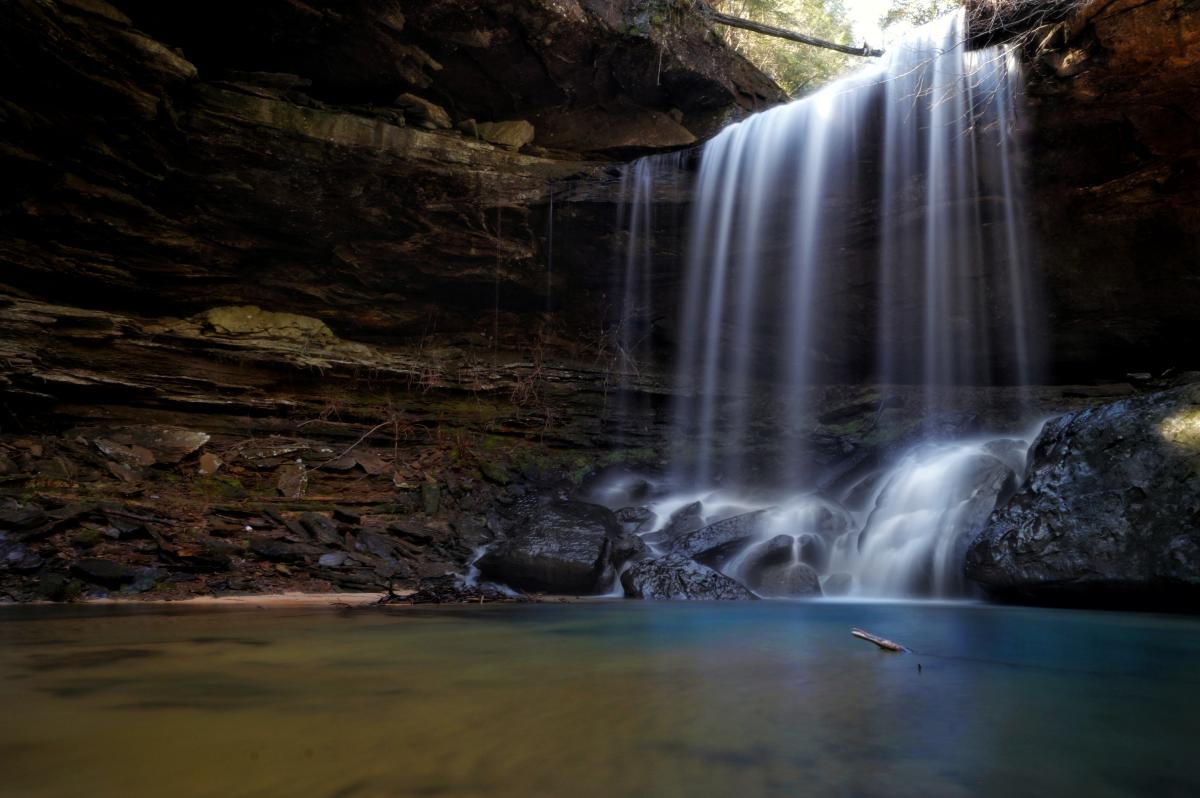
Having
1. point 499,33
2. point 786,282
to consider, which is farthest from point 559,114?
point 786,282

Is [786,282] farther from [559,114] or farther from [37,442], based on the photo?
[37,442]

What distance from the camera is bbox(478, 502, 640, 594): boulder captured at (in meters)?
7.01

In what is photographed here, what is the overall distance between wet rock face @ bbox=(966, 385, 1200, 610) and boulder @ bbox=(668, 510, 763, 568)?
2.37m

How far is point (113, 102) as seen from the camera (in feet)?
23.8

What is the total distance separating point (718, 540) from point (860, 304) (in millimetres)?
4934

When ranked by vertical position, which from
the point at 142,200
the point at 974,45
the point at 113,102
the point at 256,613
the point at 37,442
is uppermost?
the point at 974,45

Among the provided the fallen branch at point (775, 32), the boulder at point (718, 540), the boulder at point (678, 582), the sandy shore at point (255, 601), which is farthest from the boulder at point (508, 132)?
the sandy shore at point (255, 601)

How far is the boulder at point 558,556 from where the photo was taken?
23.0ft

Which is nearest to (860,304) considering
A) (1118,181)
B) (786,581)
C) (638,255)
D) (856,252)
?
(856,252)

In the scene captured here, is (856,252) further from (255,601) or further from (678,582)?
(255,601)

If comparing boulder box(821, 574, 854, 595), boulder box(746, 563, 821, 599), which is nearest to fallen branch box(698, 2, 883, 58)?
boulder box(746, 563, 821, 599)

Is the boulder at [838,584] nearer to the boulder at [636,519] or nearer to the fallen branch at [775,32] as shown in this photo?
the boulder at [636,519]

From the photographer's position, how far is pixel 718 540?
25.1 ft

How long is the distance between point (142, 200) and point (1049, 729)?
10.0 m
